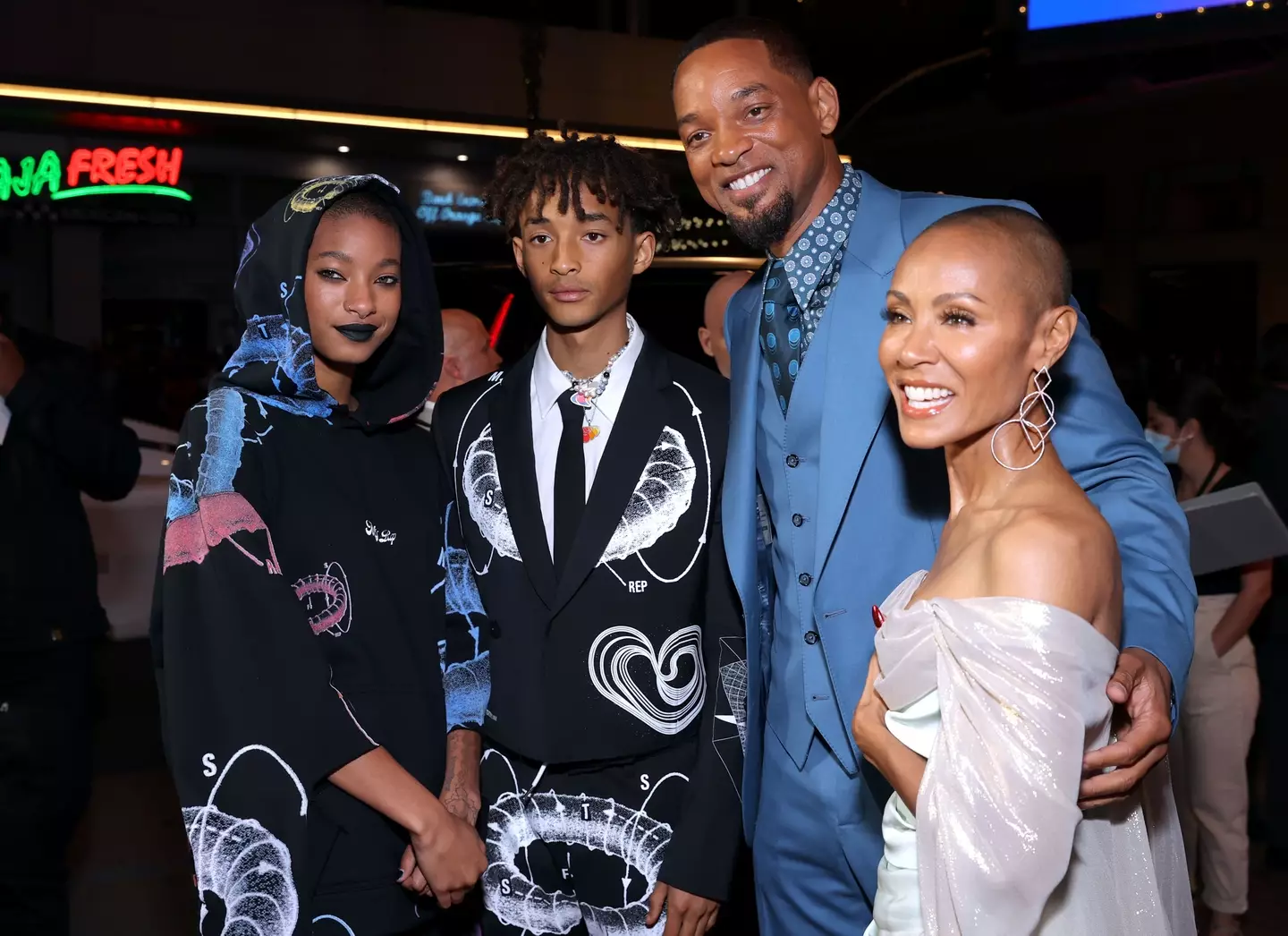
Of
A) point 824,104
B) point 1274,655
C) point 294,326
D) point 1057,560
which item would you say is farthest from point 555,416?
point 1274,655

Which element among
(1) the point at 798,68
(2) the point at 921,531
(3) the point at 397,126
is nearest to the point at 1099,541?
(2) the point at 921,531

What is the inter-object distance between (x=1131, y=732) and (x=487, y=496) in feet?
3.72

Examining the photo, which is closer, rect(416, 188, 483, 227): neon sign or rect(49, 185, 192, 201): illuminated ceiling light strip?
rect(49, 185, 192, 201): illuminated ceiling light strip

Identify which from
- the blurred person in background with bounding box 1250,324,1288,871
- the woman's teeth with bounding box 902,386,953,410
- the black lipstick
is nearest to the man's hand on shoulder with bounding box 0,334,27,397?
the black lipstick

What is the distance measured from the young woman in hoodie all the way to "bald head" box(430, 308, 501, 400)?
164 cm

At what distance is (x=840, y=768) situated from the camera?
1.96m

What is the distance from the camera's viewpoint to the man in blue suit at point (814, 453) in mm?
1929

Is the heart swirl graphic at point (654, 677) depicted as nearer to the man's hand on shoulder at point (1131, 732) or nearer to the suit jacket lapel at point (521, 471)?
the suit jacket lapel at point (521, 471)

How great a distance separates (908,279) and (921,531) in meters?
0.54

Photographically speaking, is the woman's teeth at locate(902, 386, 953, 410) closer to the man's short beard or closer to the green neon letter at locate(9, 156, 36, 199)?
the man's short beard

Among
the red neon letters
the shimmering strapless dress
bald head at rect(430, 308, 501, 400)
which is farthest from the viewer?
the red neon letters

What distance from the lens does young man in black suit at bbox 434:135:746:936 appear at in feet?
6.80

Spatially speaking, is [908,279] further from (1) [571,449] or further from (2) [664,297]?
(2) [664,297]

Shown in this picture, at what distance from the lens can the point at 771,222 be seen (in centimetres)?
211
